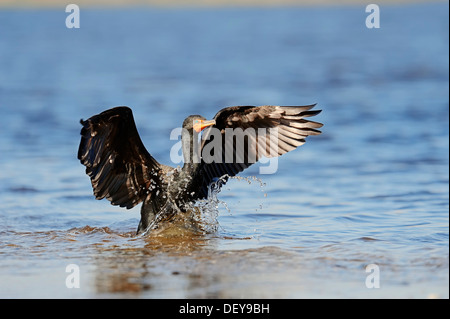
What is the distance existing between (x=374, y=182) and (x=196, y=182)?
387 cm

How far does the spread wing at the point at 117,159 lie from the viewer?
291 inches

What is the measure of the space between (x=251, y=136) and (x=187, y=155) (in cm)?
80

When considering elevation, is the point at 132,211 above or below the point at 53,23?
below

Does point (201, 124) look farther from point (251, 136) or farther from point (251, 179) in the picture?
point (251, 179)

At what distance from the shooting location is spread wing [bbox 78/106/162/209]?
24.2 ft

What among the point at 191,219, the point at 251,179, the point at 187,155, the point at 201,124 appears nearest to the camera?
the point at 201,124

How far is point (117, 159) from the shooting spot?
25.6 feet

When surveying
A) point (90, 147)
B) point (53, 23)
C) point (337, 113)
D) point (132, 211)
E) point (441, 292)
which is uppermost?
point (53, 23)

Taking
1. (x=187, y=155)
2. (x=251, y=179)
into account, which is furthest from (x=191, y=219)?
(x=251, y=179)

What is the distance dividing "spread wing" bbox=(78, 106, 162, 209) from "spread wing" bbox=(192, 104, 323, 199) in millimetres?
564

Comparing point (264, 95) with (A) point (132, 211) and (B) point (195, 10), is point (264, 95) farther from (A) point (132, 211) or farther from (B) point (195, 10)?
(B) point (195, 10)

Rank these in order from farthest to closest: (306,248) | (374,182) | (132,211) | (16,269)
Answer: (374,182), (132,211), (306,248), (16,269)

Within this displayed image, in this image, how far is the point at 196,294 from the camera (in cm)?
582

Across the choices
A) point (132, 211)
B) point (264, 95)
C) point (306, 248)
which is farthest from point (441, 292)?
point (264, 95)
